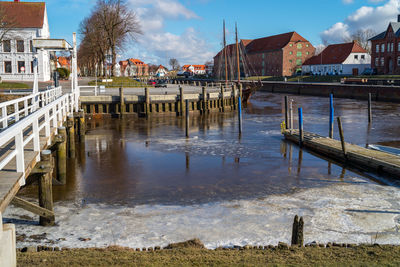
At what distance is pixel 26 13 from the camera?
197ft

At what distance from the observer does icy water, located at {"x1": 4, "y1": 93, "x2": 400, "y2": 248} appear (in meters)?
9.41

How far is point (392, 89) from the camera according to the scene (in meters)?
50.0

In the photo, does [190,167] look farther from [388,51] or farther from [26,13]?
[388,51]

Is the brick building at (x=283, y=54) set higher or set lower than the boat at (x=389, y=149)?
higher

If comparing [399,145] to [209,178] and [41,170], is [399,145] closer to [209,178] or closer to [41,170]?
[209,178]

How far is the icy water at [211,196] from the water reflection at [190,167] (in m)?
0.04

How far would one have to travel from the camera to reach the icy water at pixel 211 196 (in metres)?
9.41

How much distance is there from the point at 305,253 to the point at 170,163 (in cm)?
1131

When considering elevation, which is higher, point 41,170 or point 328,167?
point 41,170

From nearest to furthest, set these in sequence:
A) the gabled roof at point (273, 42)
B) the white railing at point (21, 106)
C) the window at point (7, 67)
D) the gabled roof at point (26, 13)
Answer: the white railing at point (21, 106), the window at point (7, 67), the gabled roof at point (26, 13), the gabled roof at point (273, 42)

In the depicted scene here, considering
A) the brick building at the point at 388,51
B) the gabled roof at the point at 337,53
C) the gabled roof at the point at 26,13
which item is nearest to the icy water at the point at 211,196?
the gabled roof at the point at 26,13

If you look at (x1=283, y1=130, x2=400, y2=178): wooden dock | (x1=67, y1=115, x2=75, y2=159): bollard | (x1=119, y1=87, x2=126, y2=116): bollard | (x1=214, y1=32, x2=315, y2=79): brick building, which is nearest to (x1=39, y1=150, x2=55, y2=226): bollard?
(x1=67, y1=115, x2=75, y2=159): bollard

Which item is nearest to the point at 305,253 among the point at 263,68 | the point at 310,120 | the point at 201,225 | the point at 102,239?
→ the point at 201,225

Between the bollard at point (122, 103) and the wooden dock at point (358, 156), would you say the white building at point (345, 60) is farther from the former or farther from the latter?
the wooden dock at point (358, 156)
